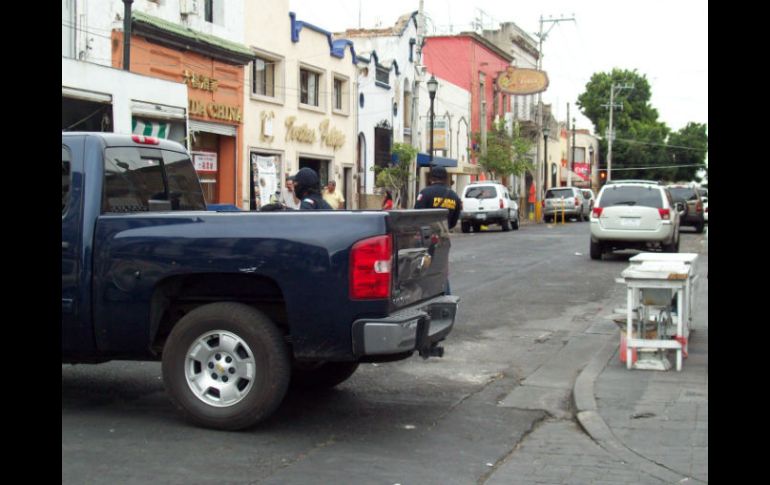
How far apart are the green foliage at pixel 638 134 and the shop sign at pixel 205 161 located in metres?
68.3

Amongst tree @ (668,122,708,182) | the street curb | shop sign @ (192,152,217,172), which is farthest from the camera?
tree @ (668,122,708,182)

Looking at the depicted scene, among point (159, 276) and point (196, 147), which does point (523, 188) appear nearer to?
point (196, 147)

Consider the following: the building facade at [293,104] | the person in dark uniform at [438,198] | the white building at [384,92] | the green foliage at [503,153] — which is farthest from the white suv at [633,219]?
the green foliage at [503,153]

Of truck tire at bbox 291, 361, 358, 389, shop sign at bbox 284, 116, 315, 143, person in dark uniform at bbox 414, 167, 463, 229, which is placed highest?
shop sign at bbox 284, 116, 315, 143

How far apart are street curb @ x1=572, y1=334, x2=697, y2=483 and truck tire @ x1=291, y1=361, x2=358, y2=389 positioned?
1.78 metres

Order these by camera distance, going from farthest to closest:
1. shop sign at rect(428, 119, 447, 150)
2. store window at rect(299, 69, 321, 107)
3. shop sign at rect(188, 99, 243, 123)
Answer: shop sign at rect(428, 119, 447, 150)
store window at rect(299, 69, 321, 107)
shop sign at rect(188, 99, 243, 123)

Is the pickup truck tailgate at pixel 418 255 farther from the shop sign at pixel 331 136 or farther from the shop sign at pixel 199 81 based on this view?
the shop sign at pixel 331 136

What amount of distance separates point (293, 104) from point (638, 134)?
6661cm

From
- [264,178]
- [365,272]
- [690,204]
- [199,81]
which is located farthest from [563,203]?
[365,272]

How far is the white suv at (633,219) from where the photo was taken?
19797mm

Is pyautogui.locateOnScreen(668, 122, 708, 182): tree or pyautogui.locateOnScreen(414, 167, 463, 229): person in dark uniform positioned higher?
pyautogui.locateOnScreen(668, 122, 708, 182): tree

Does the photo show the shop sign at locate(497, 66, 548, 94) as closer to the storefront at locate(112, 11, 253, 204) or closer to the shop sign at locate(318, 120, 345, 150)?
the shop sign at locate(318, 120, 345, 150)

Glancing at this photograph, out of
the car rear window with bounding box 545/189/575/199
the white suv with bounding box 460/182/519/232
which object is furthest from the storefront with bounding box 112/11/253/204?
the car rear window with bounding box 545/189/575/199

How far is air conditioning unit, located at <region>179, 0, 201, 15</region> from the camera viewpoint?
2372cm
